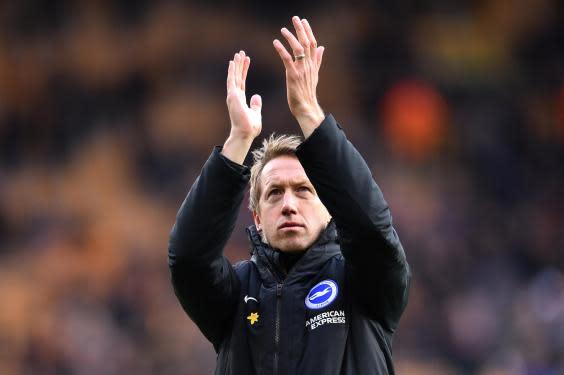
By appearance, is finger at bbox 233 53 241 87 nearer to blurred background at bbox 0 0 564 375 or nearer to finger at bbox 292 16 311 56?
finger at bbox 292 16 311 56

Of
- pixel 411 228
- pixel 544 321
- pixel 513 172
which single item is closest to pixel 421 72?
pixel 513 172

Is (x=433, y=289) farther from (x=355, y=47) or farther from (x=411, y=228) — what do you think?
(x=355, y=47)

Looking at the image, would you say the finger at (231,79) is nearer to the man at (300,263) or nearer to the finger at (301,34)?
the man at (300,263)

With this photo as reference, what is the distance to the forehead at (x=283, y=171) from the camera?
3.05 m

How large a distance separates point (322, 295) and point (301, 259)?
139 millimetres

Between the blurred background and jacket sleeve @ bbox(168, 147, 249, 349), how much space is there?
15.3 feet

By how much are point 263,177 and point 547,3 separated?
24.5 feet

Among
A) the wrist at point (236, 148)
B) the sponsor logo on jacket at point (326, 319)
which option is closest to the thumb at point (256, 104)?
the wrist at point (236, 148)

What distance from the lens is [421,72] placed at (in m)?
9.66

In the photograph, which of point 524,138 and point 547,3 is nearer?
point 524,138

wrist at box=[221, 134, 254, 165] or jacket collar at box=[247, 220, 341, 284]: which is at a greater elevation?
wrist at box=[221, 134, 254, 165]

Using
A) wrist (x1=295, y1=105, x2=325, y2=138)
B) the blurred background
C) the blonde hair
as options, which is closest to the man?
wrist (x1=295, y1=105, x2=325, y2=138)

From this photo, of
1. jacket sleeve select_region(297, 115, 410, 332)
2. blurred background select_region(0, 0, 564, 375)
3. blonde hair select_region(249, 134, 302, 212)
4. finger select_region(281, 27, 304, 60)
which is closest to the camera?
jacket sleeve select_region(297, 115, 410, 332)

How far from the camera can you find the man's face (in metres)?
2.96
